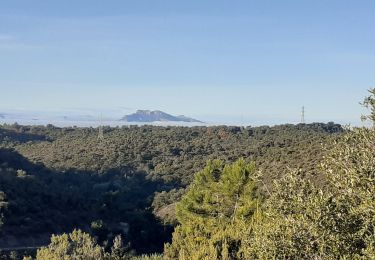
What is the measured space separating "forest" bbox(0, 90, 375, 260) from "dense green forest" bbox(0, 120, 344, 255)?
0.61 feet

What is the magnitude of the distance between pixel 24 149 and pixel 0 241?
5956 cm

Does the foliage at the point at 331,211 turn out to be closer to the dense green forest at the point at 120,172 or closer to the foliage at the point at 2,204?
the dense green forest at the point at 120,172

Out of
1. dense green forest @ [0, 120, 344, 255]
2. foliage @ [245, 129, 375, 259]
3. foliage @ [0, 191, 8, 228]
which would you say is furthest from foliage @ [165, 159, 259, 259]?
foliage @ [0, 191, 8, 228]

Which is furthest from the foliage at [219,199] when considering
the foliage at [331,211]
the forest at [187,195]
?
the foliage at [331,211]

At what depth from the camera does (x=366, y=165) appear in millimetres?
9562

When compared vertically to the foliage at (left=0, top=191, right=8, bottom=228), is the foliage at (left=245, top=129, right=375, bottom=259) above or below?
above

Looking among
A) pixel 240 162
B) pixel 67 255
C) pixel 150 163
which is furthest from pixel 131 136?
pixel 67 255

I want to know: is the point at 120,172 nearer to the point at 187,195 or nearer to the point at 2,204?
the point at 2,204

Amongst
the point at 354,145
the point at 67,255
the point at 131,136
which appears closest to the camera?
the point at 354,145

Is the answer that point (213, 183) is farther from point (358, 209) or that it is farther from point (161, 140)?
point (161, 140)

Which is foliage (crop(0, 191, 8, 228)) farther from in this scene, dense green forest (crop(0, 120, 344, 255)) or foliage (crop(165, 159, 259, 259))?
foliage (crop(165, 159, 259, 259))

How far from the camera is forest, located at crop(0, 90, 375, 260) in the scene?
987 centimetres

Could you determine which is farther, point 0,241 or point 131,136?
point 131,136

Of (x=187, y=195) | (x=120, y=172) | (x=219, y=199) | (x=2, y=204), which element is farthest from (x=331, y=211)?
(x=120, y=172)
